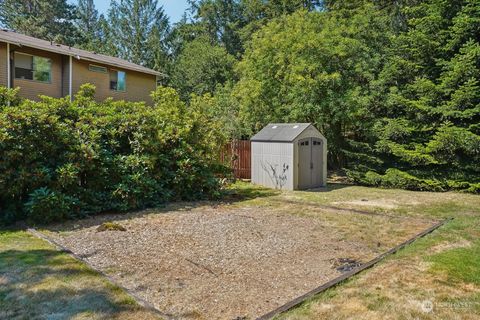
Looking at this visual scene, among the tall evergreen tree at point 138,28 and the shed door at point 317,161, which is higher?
the tall evergreen tree at point 138,28

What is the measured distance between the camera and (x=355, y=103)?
487 inches

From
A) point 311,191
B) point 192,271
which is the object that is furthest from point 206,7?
point 192,271

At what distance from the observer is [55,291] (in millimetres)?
3576

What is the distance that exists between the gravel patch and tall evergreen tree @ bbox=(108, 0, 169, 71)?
28.7 meters

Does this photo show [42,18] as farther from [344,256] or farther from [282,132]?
[344,256]

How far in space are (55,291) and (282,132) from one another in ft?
29.2

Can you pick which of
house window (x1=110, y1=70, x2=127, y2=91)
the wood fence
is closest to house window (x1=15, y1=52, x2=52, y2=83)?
house window (x1=110, y1=70, x2=127, y2=91)

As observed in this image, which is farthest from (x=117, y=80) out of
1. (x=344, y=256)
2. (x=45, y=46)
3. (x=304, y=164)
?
(x=344, y=256)

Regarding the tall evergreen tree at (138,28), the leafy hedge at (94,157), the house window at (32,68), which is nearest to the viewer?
the leafy hedge at (94,157)

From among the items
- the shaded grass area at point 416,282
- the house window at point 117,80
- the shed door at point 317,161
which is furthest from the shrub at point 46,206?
the house window at point 117,80

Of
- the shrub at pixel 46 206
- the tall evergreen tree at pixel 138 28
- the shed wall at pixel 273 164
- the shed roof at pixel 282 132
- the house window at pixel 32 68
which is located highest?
the tall evergreen tree at pixel 138 28

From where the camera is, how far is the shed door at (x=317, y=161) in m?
11.6

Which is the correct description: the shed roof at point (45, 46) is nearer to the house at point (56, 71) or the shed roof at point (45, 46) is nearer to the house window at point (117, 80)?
the house at point (56, 71)

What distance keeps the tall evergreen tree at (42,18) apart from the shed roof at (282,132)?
2754cm
